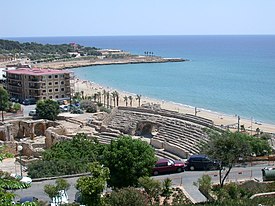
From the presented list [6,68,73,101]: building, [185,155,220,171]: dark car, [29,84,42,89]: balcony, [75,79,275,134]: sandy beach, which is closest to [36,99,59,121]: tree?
[29,84,42,89]: balcony

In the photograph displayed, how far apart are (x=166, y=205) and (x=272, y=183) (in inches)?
272

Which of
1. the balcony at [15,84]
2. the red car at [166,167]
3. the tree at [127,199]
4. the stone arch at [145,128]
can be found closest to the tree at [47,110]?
the stone arch at [145,128]

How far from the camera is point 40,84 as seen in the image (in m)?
74.0

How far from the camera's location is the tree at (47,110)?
185ft

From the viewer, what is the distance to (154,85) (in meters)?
110

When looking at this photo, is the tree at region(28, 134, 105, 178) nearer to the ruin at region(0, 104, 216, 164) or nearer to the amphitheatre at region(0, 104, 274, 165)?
the amphitheatre at region(0, 104, 274, 165)

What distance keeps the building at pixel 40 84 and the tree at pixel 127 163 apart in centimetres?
5051

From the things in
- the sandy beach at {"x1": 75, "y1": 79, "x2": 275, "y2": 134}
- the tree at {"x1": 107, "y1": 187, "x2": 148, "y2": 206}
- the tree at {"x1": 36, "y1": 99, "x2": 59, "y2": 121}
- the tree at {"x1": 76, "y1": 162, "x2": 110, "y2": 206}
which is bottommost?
the sandy beach at {"x1": 75, "y1": 79, "x2": 275, "y2": 134}

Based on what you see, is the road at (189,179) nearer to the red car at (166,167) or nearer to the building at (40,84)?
the red car at (166,167)

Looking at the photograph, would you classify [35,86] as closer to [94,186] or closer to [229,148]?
[229,148]

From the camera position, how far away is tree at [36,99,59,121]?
56312 mm

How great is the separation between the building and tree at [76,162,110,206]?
5565 cm

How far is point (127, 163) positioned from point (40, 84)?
5137 cm

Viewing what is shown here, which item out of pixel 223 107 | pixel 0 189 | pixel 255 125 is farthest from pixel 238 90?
A: pixel 0 189
